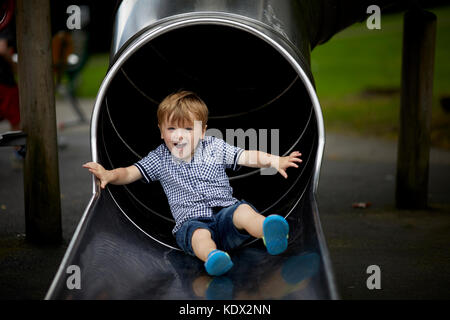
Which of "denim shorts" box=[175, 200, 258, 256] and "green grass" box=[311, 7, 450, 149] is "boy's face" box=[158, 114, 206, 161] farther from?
"green grass" box=[311, 7, 450, 149]

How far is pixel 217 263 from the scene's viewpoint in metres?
2.60

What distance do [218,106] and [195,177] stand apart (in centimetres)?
124

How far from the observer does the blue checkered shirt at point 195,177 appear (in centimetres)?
309

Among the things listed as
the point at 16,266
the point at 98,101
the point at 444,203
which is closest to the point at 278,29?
the point at 98,101

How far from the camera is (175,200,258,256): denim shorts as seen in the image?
2934 mm

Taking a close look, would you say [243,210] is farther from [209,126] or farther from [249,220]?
[209,126]

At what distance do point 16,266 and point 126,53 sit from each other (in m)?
1.38

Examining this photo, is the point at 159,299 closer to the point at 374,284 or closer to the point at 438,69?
the point at 374,284

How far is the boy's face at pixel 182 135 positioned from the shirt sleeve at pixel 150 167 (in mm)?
102

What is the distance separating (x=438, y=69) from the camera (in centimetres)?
1416

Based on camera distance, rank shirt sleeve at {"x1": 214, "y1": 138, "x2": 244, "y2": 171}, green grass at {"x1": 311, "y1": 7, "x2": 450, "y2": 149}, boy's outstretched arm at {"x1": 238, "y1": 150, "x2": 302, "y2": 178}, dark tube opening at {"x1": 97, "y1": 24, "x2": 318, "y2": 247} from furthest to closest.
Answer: green grass at {"x1": 311, "y1": 7, "x2": 450, "y2": 149}, dark tube opening at {"x1": 97, "y1": 24, "x2": 318, "y2": 247}, shirt sleeve at {"x1": 214, "y1": 138, "x2": 244, "y2": 171}, boy's outstretched arm at {"x1": 238, "y1": 150, "x2": 302, "y2": 178}

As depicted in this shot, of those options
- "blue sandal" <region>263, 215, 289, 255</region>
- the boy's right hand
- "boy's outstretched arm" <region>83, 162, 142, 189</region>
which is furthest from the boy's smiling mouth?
"blue sandal" <region>263, 215, 289, 255</region>

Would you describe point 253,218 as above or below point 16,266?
above
